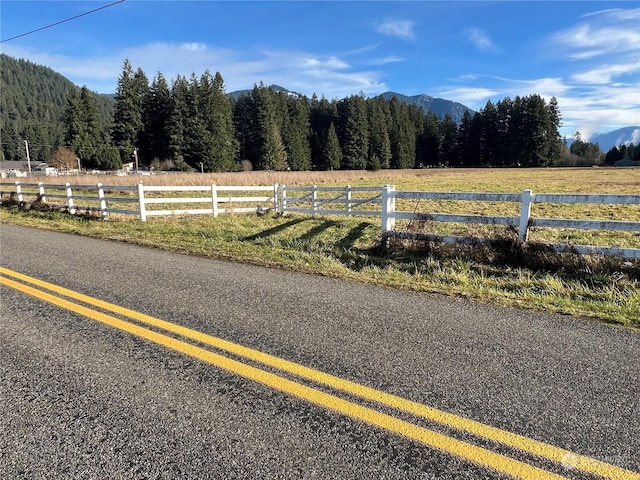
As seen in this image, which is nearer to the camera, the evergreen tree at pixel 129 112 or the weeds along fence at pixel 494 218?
the weeds along fence at pixel 494 218

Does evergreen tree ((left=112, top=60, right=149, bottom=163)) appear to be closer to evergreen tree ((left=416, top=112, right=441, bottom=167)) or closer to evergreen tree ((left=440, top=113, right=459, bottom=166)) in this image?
evergreen tree ((left=416, top=112, right=441, bottom=167))

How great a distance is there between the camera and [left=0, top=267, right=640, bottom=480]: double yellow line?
6.65ft

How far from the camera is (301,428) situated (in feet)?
7.63

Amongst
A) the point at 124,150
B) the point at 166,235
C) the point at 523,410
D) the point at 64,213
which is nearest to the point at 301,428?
the point at 523,410

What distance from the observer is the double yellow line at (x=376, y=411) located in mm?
2027

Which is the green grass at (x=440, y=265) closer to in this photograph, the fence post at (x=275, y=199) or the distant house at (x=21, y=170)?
the fence post at (x=275, y=199)

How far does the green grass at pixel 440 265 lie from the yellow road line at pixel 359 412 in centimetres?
281

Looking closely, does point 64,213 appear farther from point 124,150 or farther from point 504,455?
point 124,150

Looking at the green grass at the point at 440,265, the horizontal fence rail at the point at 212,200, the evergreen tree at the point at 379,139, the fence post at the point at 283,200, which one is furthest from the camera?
the evergreen tree at the point at 379,139

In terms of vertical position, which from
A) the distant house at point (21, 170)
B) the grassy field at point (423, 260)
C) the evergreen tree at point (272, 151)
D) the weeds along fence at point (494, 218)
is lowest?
the grassy field at point (423, 260)

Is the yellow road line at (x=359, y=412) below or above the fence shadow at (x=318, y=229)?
above

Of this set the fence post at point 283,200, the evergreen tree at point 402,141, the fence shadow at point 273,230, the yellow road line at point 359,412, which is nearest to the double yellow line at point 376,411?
the yellow road line at point 359,412

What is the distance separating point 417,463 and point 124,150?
70520 mm

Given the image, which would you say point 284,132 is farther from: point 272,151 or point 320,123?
point 320,123
